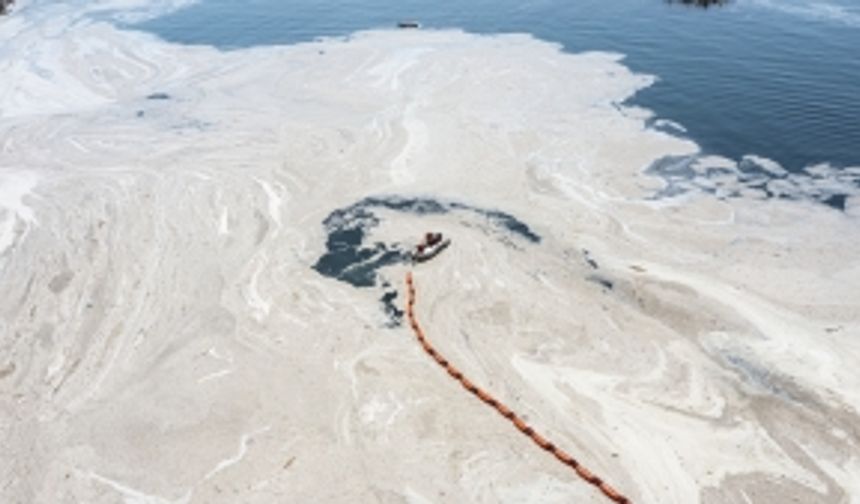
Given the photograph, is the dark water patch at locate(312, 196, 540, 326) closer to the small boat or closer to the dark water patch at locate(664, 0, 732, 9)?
the small boat

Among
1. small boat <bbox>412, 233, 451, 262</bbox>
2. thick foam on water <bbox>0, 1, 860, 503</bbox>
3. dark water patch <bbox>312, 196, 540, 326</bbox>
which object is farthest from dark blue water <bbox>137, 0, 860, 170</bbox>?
small boat <bbox>412, 233, 451, 262</bbox>

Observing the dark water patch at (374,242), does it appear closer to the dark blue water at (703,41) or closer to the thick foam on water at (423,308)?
the thick foam on water at (423,308)

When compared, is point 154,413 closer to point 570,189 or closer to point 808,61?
point 570,189

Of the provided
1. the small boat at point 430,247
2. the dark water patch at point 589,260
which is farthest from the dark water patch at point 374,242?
the dark water patch at point 589,260

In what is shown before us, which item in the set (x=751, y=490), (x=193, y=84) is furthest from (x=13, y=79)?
(x=751, y=490)

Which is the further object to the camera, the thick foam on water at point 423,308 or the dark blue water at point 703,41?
the dark blue water at point 703,41

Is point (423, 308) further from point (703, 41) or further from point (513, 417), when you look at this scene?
point (703, 41)
